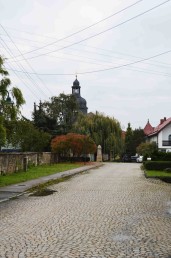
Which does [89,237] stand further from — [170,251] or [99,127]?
[99,127]

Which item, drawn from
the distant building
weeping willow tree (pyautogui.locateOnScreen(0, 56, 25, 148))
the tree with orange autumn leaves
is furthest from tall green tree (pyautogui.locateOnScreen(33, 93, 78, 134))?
weeping willow tree (pyautogui.locateOnScreen(0, 56, 25, 148))

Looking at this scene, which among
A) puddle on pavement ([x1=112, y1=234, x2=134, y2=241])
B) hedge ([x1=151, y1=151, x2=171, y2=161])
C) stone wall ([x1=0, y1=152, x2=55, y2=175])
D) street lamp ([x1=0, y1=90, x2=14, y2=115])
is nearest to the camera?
puddle on pavement ([x1=112, y1=234, x2=134, y2=241])

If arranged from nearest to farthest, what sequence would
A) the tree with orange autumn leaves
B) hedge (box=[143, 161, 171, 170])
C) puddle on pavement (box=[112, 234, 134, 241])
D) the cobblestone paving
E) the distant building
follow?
the cobblestone paving
puddle on pavement (box=[112, 234, 134, 241])
hedge (box=[143, 161, 171, 170])
the tree with orange autumn leaves
the distant building

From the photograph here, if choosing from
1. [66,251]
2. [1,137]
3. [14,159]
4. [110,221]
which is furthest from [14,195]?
[14,159]

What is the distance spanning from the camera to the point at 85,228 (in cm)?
962

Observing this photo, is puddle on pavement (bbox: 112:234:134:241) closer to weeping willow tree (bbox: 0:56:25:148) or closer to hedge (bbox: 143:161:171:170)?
weeping willow tree (bbox: 0:56:25:148)

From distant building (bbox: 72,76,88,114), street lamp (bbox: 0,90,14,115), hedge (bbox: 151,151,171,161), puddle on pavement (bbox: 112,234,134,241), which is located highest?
distant building (bbox: 72,76,88,114)

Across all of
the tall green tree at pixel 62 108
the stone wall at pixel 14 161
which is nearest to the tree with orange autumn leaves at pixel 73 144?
the stone wall at pixel 14 161

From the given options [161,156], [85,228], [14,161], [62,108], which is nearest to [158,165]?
[161,156]

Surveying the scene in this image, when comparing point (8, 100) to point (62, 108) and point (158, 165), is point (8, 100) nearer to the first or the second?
point (158, 165)

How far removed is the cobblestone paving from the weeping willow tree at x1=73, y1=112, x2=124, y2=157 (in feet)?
163

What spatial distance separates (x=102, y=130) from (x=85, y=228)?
5674 centimetres

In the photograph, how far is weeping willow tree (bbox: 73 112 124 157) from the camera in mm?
65625

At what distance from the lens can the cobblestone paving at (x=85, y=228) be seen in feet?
23.9
